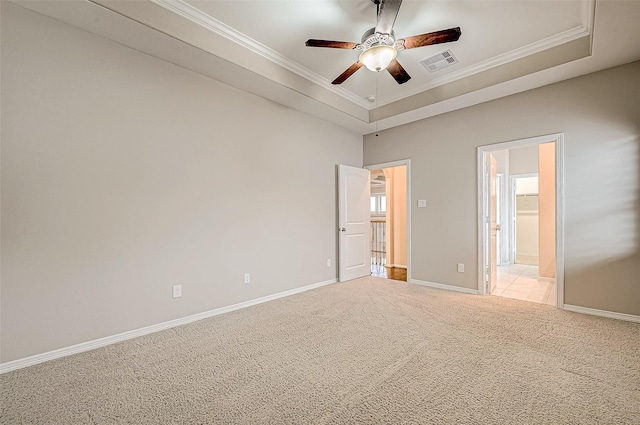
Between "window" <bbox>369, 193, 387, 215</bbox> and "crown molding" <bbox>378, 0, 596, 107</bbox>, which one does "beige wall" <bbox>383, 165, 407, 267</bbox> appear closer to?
"crown molding" <bbox>378, 0, 596, 107</bbox>

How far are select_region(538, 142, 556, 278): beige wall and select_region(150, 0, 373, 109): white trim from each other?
3959 mm

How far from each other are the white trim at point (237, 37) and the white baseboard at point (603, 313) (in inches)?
161

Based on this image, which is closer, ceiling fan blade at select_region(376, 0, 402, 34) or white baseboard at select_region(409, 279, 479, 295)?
ceiling fan blade at select_region(376, 0, 402, 34)

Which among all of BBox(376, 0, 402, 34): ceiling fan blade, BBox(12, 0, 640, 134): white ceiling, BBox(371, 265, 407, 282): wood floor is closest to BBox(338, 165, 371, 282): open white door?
BBox(371, 265, 407, 282): wood floor

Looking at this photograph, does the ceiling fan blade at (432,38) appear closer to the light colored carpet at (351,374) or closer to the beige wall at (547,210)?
the light colored carpet at (351,374)

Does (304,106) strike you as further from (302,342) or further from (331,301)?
(302,342)

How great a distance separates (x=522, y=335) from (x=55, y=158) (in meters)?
4.43

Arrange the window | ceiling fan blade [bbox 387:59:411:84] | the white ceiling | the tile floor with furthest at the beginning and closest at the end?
the window, the tile floor, ceiling fan blade [bbox 387:59:411:84], the white ceiling

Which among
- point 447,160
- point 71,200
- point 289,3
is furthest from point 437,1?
point 71,200

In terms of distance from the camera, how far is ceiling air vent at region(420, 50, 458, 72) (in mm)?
3219

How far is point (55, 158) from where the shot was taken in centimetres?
225

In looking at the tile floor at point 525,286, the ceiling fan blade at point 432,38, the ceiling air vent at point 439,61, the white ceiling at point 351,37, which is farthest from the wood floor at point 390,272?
the ceiling fan blade at point 432,38

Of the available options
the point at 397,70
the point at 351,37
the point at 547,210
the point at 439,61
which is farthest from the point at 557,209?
the point at 351,37

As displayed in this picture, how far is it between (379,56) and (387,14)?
0.31 meters
